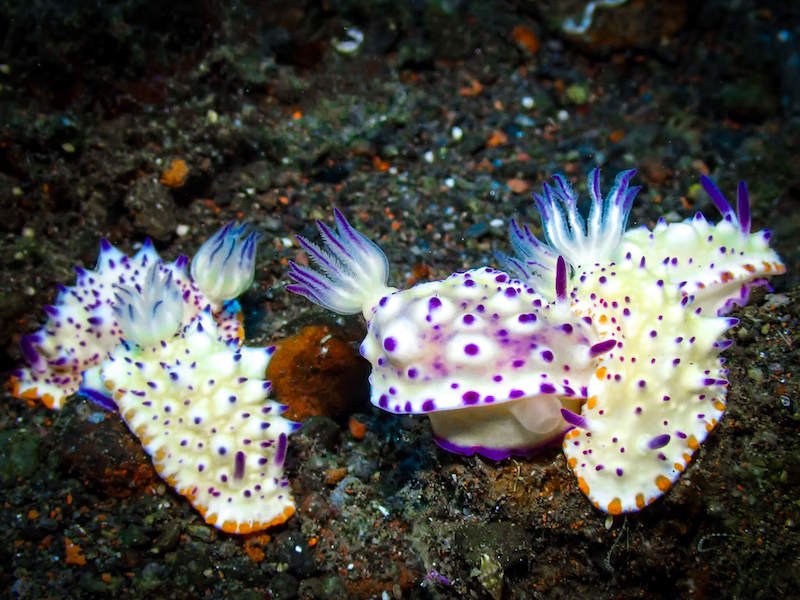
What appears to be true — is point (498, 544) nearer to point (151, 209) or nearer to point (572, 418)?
point (572, 418)

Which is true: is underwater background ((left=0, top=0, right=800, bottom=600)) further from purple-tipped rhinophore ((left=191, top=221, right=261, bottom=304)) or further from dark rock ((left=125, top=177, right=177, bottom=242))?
purple-tipped rhinophore ((left=191, top=221, right=261, bottom=304))

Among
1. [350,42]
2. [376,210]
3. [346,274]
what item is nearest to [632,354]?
[346,274]

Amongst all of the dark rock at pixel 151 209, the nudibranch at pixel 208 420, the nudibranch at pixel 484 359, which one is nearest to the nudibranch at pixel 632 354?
the nudibranch at pixel 484 359

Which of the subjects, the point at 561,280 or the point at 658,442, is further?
the point at 561,280

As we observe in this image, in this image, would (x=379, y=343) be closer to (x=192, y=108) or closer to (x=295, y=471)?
(x=295, y=471)

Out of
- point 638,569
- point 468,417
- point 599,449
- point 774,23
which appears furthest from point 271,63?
point 774,23

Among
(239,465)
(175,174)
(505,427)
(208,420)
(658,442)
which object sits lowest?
(239,465)

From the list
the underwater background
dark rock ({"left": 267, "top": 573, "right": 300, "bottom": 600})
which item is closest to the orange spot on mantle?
the underwater background
